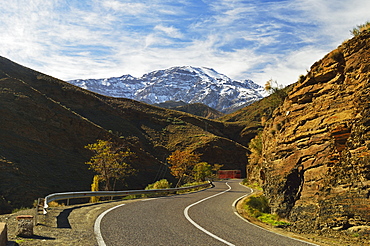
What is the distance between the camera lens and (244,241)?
759cm

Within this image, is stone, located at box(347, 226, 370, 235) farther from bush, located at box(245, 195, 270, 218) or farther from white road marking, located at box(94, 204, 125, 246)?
white road marking, located at box(94, 204, 125, 246)

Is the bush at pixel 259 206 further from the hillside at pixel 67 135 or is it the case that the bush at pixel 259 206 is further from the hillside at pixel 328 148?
the hillside at pixel 67 135

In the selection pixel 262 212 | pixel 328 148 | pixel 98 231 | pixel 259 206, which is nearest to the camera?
pixel 98 231

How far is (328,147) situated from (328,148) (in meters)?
0.04

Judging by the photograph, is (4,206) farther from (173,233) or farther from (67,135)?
(67,135)

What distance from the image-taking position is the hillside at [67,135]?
35.9 metres

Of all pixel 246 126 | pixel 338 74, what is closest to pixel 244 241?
pixel 338 74

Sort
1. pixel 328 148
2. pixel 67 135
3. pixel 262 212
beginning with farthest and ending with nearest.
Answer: pixel 67 135 → pixel 262 212 → pixel 328 148

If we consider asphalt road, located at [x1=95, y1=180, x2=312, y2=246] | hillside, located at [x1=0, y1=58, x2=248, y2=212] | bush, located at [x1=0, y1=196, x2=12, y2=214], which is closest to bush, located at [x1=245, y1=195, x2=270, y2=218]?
asphalt road, located at [x1=95, y1=180, x2=312, y2=246]

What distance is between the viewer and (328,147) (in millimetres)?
10508

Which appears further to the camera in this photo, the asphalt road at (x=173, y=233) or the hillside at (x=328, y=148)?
the hillside at (x=328, y=148)

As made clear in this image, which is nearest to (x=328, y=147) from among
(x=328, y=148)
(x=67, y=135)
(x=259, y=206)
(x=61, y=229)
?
(x=328, y=148)

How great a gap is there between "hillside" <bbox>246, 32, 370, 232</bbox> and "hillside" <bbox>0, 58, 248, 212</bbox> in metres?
26.2

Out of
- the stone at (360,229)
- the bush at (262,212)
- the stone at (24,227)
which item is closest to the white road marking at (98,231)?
the stone at (24,227)
